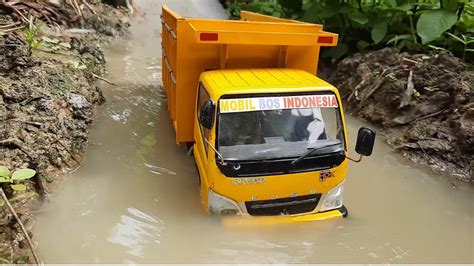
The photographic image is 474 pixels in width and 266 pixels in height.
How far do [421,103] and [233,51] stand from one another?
11.9 feet

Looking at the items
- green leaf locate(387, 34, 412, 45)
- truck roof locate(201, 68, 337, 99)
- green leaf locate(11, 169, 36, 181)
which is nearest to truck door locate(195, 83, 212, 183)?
truck roof locate(201, 68, 337, 99)

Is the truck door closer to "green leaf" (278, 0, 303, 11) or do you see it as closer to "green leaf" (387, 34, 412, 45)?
"green leaf" (387, 34, 412, 45)

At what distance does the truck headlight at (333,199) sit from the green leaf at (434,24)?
422 centimetres

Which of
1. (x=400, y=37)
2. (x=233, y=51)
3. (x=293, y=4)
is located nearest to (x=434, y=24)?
(x=400, y=37)

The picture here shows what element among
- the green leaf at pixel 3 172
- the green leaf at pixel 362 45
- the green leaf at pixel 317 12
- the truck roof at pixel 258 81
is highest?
the truck roof at pixel 258 81

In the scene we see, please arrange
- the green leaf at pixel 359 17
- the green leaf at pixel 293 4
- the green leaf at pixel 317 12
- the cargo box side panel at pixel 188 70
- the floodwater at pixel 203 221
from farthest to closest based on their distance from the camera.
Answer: the green leaf at pixel 293 4 → the green leaf at pixel 317 12 → the green leaf at pixel 359 17 → the cargo box side panel at pixel 188 70 → the floodwater at pixel 203 221

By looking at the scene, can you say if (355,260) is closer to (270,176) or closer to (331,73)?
(270,176)

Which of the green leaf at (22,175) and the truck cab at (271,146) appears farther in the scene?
the truck cab at (271,146)

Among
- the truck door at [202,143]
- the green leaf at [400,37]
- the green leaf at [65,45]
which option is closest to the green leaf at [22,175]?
the truck door at [202,143]

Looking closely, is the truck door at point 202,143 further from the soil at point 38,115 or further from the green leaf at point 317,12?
the green leaf at point 317,12

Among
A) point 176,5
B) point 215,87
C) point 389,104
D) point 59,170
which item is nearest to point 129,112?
point 59,170

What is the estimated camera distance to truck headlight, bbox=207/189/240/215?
4141 mm

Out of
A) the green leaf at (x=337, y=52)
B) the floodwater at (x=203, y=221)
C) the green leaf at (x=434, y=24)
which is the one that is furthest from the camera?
the green leaf at (x=337, y=52)

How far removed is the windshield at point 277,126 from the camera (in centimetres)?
407
